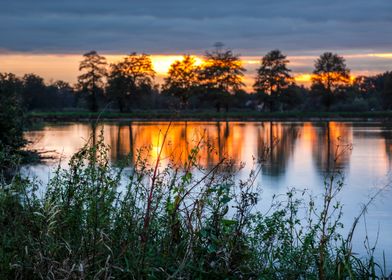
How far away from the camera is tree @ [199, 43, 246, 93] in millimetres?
91750

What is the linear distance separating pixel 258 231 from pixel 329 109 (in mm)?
81155

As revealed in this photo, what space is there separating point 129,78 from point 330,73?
2865cm

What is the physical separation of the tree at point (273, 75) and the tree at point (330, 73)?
401 centimetres

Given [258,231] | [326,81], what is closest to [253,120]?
[326,81]

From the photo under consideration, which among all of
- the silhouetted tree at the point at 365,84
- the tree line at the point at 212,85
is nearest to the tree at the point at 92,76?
the tree line at the point at 212,85

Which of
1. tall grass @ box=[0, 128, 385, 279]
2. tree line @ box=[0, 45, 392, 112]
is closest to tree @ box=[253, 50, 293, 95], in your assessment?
tree line @ box=[0, 45, 392, 112]

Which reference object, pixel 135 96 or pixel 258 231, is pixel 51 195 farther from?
pixel 135 96

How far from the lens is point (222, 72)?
93188 millimetres

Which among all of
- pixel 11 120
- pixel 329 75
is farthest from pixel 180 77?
pixel 11 120

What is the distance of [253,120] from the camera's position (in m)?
77.4

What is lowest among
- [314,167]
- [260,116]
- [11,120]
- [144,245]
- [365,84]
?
[260,116]

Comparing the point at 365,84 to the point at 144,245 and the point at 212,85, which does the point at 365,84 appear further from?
the point at 144,245

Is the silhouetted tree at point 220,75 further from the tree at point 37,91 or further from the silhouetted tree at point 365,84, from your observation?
the silhouetted tree at point 365,84

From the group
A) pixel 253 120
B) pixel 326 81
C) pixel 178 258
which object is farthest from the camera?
pixel 326 81
